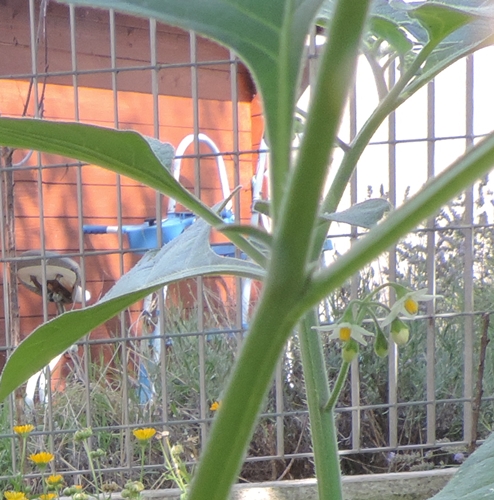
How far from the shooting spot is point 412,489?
59.3 inches

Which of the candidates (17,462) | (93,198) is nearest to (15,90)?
(93,198)

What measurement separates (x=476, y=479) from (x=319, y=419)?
10 centimetres

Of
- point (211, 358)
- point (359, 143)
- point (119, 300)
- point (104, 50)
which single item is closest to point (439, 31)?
point (359, 143)

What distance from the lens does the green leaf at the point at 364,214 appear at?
0.69ft

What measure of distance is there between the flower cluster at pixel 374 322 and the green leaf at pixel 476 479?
213 mm

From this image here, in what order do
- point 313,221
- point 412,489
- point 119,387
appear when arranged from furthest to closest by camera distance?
1. point 119,387
2. point 412,489
3. point 313,221

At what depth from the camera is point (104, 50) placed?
2.83 m

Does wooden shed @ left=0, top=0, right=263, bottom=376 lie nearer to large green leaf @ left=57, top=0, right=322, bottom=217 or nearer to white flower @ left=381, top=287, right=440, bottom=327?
white flower @ left=381, top=287, right=440, bottom=327

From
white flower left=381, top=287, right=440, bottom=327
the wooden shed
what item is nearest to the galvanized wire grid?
the wooden shed

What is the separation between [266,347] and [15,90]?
2.76 m

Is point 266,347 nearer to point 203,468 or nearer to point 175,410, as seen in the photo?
point 203,468

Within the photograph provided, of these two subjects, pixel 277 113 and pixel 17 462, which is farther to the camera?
pixel 17 462

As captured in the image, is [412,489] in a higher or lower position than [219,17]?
lower

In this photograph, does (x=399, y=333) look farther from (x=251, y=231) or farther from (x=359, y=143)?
(x=251, y=231)
